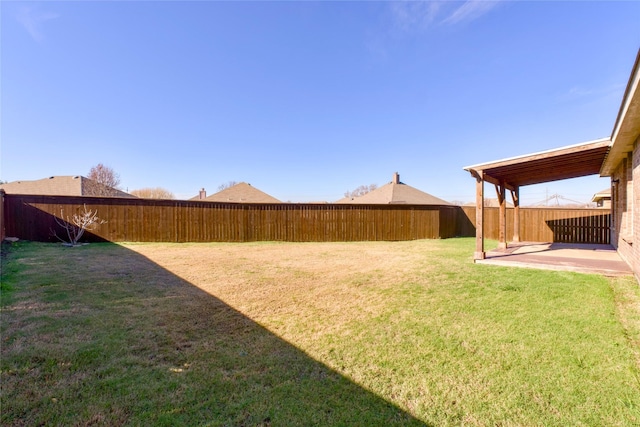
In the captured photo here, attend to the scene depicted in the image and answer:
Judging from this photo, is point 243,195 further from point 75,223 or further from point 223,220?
point 75,223

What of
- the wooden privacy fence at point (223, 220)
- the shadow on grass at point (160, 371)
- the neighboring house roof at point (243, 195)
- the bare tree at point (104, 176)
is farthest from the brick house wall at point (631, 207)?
the bare tree at point (104, 176)

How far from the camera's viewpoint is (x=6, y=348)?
249 centimetres

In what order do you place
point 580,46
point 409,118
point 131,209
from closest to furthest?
point 580,46 < point 131,209 < point 409,118

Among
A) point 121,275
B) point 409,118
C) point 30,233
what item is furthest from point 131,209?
point 409,118

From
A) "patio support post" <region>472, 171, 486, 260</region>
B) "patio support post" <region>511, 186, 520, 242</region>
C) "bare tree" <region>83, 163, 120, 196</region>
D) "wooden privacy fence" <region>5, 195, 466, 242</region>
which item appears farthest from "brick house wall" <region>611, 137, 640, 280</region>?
"bare tree" <region>83, 163, 120, 196</region>

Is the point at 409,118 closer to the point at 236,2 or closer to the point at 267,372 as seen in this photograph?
the point at 236,2

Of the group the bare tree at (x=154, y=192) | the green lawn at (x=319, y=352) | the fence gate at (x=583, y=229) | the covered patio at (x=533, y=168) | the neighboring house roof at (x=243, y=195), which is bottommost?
the green lawn at (x=319, y=352)

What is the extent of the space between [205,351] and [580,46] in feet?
40.3

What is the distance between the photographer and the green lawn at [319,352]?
5.92 feet

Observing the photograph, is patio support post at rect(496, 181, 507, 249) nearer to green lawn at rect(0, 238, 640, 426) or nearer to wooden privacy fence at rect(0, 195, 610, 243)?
wooden privacy fence at rect(0, 195, 610, 243)

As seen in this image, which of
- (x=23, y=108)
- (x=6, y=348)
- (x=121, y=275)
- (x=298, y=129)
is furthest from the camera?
(x=298, y=129)

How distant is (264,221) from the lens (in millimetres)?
12500

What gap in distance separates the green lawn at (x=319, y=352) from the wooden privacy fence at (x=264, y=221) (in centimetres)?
675

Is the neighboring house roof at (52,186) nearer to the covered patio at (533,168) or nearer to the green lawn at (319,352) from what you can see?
the green lawn at (319,352)
